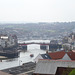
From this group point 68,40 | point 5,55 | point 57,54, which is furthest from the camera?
point 68,40

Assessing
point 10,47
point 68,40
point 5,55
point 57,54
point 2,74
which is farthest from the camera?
point 68,40

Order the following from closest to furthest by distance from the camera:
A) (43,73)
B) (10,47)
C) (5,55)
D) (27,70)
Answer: (43,73)
(27,70)
(5,55)
(10,47)

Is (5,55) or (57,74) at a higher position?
(57,74)

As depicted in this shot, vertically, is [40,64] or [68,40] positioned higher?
[40,64]

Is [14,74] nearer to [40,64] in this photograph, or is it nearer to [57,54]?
[40,64]

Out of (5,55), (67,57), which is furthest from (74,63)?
(5,55)

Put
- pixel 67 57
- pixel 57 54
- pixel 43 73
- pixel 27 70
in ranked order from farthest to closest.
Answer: pixel 57 54
pixel 67 57
pixel 27 70
pixel 43 73

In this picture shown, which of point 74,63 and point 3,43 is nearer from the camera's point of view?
point 74,63

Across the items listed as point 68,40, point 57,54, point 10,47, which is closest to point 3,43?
point 10,47

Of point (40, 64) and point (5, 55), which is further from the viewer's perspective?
point (5, 55)

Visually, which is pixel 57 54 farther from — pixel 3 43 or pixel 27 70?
pixel 3 43
